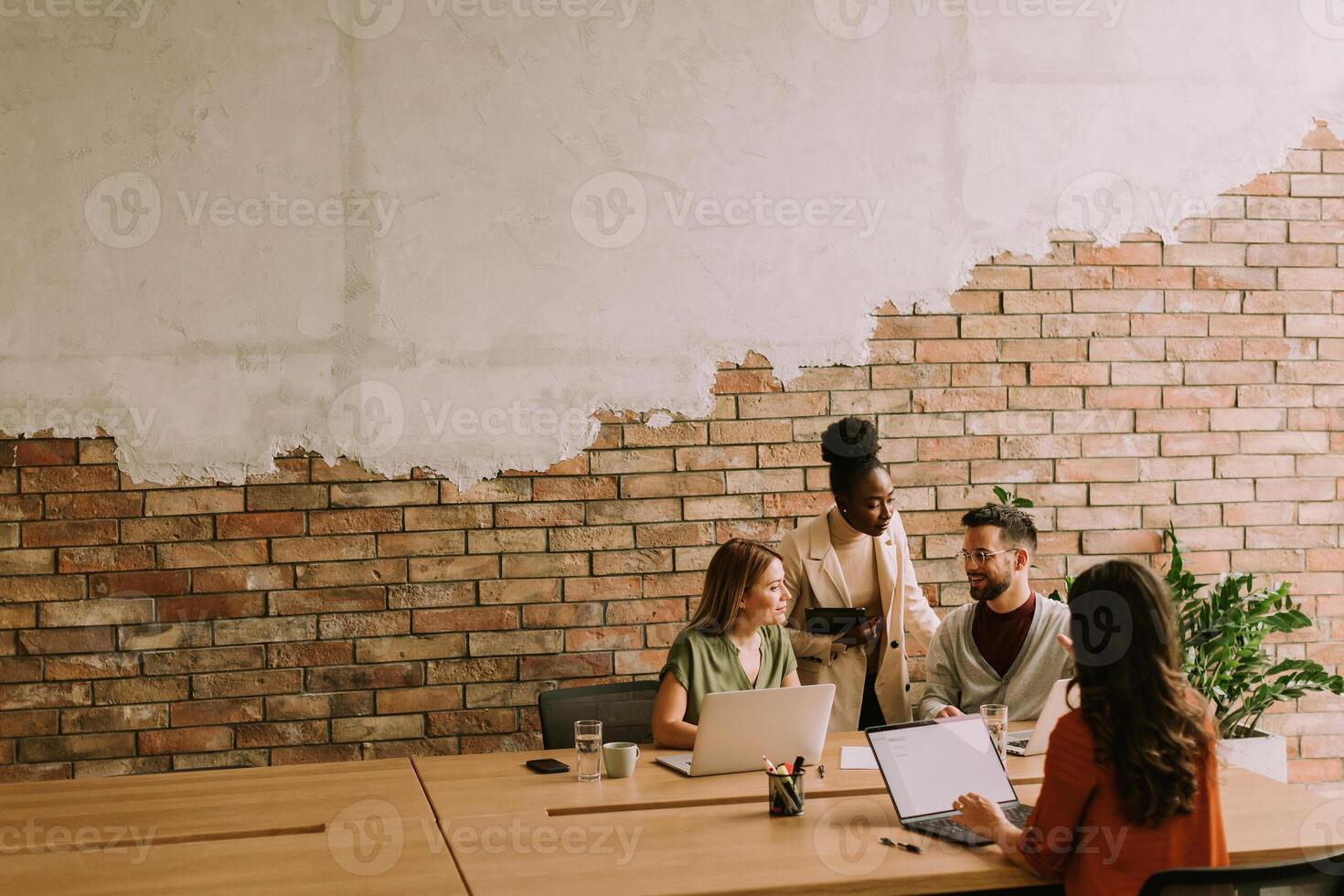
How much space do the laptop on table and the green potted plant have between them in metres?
1.51

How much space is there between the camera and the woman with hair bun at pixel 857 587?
12.6ft

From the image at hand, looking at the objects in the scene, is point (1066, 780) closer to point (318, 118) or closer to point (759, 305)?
point (759, 305)

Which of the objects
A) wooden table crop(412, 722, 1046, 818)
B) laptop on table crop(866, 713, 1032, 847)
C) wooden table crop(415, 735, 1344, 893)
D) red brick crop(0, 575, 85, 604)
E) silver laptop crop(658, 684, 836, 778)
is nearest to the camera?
wooden table crop(415, 735, 1344, 893)

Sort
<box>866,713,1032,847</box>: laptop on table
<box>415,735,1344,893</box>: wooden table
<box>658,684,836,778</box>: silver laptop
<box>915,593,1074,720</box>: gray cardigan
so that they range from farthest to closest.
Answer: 1. <box>915,593,1074,720</box>: gray cardigan
2. <box>658,684,836,778</box>: silver laptop
3. <box>866,713,1032,847</box>: laptop on table
4. <box>415,735,1344,893</box>: wooden table

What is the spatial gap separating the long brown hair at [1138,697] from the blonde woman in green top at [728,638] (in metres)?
1.32

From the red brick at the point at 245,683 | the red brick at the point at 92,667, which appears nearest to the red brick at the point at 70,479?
the red brick at the point at 92,667

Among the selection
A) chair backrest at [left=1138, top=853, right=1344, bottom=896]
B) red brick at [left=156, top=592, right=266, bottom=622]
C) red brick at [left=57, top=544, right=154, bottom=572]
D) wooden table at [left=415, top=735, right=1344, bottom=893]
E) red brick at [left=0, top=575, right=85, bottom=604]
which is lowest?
wooden table at [left=415, top=735, right=1344, bottom=893]

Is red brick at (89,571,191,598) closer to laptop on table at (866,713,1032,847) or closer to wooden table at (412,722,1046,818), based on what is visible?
wooden table at (412,722,1046,818)

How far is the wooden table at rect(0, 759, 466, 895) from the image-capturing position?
222 cm

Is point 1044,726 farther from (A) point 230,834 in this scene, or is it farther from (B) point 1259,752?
(A) point 230,834

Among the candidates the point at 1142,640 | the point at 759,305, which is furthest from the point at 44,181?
the point at 1142,640

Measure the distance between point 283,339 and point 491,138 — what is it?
96 cm

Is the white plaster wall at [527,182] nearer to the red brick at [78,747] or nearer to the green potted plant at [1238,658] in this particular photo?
the red brick at [78,747]

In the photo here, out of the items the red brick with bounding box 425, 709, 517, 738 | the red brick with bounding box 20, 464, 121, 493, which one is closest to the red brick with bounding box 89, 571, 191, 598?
the red brick with bounding box 20, 464, 121, 493
